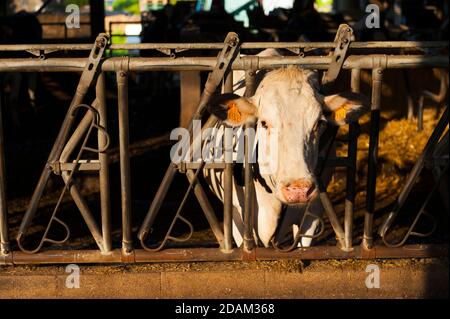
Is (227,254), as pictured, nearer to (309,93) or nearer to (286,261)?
(286,261)

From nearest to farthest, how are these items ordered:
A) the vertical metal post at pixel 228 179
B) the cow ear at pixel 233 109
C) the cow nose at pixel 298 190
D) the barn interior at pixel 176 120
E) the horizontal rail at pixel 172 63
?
the cow nose at pixel 298 190, the cow ear at pixel 233 109, the horizontal rail at pixel 172 63, the vertical metal post at pixel 228 179, the barn interior at pixel 176 120

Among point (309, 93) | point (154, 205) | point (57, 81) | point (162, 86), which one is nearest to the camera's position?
point (309, 93)

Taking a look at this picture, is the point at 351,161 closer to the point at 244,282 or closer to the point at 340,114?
the point at 340,114

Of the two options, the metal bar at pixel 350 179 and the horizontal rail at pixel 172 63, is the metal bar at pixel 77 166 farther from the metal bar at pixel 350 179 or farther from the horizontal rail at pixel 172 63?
the metal bar at pixel 350 179

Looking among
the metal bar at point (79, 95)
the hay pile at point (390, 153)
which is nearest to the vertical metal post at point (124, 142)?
the metal bar at point (79, 95)

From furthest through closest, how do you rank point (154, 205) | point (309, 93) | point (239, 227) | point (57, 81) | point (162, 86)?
1. point (162, 86)
2. point (57, 81)
3. point (239, 227)
4. point (154, 205)
5. point (309, 93)

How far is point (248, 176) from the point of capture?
151 inches

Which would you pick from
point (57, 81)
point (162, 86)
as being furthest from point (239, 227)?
point (162, 86)

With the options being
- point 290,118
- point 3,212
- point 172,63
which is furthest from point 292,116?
point 3,212

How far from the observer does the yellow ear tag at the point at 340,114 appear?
144 inches

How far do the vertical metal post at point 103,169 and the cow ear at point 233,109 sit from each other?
0.59m

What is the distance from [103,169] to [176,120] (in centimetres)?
688
